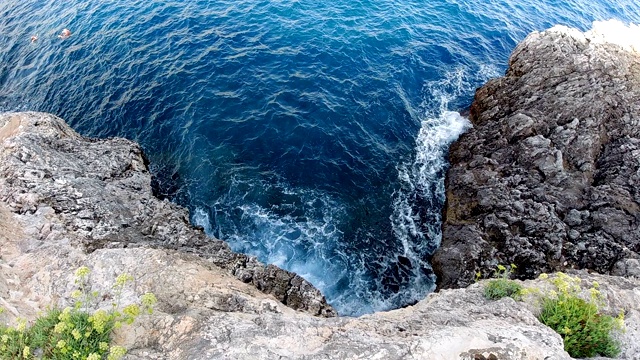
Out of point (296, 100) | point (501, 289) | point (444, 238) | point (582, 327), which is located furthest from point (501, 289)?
point (296, 100)

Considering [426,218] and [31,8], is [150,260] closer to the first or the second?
[426,218]

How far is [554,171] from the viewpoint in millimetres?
23578

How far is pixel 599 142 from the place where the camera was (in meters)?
24.3

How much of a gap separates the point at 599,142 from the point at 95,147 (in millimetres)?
29893

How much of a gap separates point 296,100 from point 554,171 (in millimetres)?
17687

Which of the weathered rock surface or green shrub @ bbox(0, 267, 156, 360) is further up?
green shrub @ bbox(0, 267, 156, 360)

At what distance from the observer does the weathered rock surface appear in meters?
17.9

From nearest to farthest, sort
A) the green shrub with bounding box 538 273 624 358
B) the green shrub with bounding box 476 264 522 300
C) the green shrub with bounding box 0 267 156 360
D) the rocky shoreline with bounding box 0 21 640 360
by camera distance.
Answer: the green shrub with bounding box 0 267 156 360, the rocky shoreline with bounding box 0 21 640 360, the green shrub with bounding box 538 273 624 358, the green shrub with bounding box 476 264 522 300

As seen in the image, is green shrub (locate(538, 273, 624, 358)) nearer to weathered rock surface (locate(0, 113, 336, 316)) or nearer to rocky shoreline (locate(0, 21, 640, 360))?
rocky shoreline (locate(0, 21, 640, 360))

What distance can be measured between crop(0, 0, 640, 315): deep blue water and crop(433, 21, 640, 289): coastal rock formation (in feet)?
6.70

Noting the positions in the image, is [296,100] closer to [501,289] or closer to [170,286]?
[170,286]

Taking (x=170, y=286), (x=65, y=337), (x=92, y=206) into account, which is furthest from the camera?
(x=92, y=206)

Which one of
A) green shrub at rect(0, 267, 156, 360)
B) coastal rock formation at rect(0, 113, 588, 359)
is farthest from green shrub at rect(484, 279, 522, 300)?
green shrub at rect(0, 267, 156, 360)

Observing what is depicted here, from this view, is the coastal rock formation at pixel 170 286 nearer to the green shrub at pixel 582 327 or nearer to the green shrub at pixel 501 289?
the green shrub at pixel 501 289
